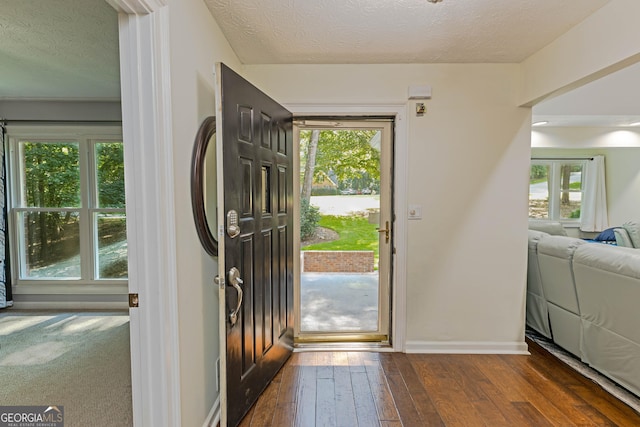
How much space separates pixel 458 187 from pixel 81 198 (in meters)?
4.08

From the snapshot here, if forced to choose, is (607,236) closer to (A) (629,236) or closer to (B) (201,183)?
(A) (629,236)

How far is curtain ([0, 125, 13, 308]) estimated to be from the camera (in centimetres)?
350

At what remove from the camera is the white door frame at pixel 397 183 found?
2600 millimetres

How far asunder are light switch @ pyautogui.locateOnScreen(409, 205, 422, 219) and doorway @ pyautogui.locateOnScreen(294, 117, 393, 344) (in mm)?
179

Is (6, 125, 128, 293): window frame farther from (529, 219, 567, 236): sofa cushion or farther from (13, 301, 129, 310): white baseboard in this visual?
(529, 219, 567, 236): sofa cushion

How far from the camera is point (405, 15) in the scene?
1.84 metres

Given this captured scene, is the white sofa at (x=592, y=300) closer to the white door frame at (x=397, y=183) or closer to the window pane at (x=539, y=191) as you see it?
the white door frame at (x=397, y=183)

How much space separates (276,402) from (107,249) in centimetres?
296

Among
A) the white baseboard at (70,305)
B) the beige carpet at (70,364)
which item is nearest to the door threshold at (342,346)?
the beige carpet at (70,364)

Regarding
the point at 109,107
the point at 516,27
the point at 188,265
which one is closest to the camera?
the point at 188,265

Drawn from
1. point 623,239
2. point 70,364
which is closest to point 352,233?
point 70,364

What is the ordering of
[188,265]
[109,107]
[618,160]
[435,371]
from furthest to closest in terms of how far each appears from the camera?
[618,160] → [109,107] → [435,371] → [188,265]

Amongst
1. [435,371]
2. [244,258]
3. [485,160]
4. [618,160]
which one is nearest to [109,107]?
[244,258]

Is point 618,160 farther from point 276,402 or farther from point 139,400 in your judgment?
point 139,400
